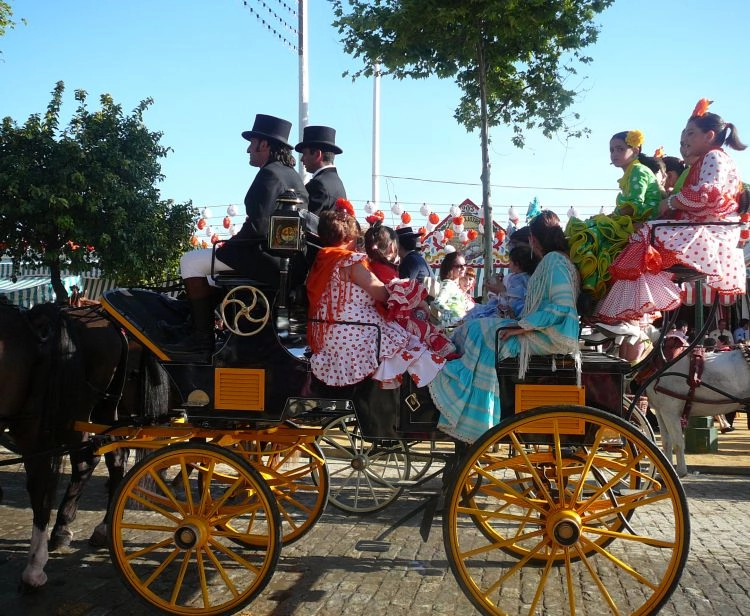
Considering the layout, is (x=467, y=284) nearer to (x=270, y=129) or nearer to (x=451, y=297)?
(x=451, y=297)

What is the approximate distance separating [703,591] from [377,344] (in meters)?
2.42

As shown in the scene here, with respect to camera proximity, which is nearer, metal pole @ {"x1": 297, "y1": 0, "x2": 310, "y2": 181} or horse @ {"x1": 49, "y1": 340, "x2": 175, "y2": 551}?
horse @ {"x1": 49, "y1": 340, "x2": 175, "y2": 551}

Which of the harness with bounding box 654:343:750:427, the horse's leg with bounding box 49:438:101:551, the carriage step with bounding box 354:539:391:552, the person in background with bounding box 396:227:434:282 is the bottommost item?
the carriage step with bounding box 354:539:391:552

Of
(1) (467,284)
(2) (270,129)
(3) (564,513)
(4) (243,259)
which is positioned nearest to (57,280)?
(1) (467,284)

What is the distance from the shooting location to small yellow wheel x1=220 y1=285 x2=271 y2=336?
12.3 ft

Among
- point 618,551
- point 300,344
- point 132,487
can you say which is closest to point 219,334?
point 300,344

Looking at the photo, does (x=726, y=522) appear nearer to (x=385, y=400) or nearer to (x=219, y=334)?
(x=385, y=400)

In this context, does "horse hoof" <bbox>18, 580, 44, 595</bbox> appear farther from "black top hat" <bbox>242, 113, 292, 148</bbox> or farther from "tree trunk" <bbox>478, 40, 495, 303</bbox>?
"tree trunk" <bbox>478, 40, 495, 303</bbox>

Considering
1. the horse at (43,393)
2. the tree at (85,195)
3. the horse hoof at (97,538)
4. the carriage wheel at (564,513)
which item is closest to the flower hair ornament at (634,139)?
the carriage wheel at (564,513)

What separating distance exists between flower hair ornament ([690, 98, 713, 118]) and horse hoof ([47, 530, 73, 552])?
480cm

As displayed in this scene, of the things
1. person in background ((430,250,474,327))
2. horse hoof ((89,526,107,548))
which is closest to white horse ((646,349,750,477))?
person in background ((430,250,474,327))

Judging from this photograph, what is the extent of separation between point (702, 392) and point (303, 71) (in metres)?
10.1

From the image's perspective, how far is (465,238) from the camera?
14.9 m

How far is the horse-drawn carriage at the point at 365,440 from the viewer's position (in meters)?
3.31
